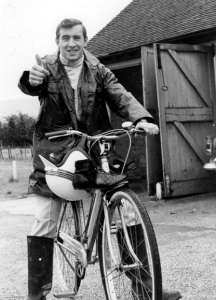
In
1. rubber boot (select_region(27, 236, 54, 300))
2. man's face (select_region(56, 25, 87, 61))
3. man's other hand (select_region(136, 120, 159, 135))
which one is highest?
man's face (select_region(56, 25, 87, 61))

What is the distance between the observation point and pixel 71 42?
3311 mm

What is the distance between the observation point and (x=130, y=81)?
13.5 metres

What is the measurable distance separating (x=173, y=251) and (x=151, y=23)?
7.67m

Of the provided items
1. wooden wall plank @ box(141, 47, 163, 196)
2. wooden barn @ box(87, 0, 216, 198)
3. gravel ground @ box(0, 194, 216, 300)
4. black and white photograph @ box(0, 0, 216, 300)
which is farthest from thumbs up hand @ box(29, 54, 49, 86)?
wooden wall plank @ box(141, 47, 163, 196)

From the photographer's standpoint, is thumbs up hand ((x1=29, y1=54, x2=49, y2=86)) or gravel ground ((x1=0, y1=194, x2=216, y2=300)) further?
gravel ground ((x1=0, y1=194, x2=216, y2=300))

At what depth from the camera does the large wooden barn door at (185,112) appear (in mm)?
9219

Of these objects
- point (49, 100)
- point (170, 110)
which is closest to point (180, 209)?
point (170, 110)

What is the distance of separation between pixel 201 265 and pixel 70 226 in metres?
1.42

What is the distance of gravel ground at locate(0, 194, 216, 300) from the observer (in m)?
3.91

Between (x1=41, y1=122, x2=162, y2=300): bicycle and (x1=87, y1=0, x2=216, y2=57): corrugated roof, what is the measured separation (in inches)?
272

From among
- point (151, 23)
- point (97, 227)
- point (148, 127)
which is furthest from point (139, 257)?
point (151, 23)

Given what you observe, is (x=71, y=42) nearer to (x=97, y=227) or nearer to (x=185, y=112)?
(x=97, y=227)

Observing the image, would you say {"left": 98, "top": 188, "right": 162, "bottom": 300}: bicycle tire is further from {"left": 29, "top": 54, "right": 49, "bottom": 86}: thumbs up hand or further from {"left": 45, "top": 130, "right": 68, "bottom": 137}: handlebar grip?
{"left": 29, "top": 54, "right": 49, "bottom": 86}: thumbs up hand

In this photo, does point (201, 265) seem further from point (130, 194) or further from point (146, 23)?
point (146, 23)
